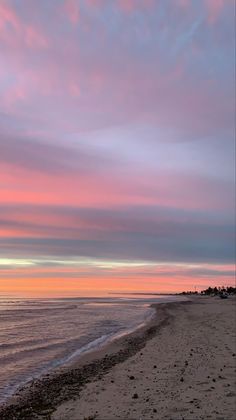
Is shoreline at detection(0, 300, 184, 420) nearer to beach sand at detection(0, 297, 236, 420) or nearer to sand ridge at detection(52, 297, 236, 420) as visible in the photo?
beach sand at detection(0, 297, 236, 420)

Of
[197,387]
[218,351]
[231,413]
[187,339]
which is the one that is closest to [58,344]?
[187,339]

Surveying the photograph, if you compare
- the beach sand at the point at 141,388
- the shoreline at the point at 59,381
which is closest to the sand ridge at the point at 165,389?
the beach sand at the point at 141,388

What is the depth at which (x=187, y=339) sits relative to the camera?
77.5ft

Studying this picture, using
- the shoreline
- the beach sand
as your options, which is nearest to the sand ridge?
the beach sand

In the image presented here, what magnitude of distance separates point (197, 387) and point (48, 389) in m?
4.40

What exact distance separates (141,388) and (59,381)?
134 inches

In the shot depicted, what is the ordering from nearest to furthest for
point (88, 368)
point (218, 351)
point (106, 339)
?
point (88, 368)
point (218, 351)
point (106, 339)

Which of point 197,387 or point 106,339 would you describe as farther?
point 106,339

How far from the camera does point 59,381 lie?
14.6 meters

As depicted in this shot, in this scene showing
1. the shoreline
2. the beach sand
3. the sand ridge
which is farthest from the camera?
the shoreline

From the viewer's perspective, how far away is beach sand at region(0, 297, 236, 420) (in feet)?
33.7

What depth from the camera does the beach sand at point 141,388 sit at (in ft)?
33.7

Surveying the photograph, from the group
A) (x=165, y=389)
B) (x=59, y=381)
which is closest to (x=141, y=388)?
(x=165, y=389)

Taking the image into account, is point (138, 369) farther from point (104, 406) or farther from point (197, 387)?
point (104, 406)
